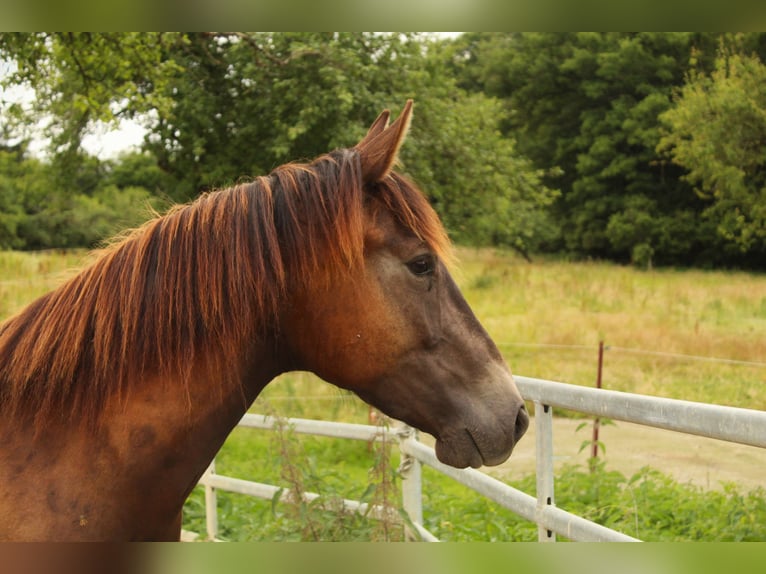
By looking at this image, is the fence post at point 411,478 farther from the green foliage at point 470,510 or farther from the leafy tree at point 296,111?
the leafy tree at point 296,111

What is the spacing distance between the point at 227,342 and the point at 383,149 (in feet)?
2.20

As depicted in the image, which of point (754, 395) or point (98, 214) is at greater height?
point (98, 214)

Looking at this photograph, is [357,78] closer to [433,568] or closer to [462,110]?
[462,110]

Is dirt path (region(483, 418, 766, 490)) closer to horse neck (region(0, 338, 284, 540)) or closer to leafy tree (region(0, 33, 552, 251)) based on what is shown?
horse neck (region(0, 338, 284, 540))

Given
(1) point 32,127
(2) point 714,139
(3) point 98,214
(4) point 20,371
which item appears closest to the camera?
(4) point 20,371

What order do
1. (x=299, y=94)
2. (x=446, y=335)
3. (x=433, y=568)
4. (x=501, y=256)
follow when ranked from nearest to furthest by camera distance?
1. (x=433, y=568)
2. (x=446, y=335)
3. (x=299, y=94)
4. (x=501, y=256)

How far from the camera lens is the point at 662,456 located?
7352 mm

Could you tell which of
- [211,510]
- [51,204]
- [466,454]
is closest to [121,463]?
[466,454]

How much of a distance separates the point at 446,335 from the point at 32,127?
41.6 ft

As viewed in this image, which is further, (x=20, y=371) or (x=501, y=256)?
(x=501, y=256)

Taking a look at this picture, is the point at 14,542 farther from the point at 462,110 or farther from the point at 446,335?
the point at 462,110

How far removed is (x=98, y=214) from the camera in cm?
1633
